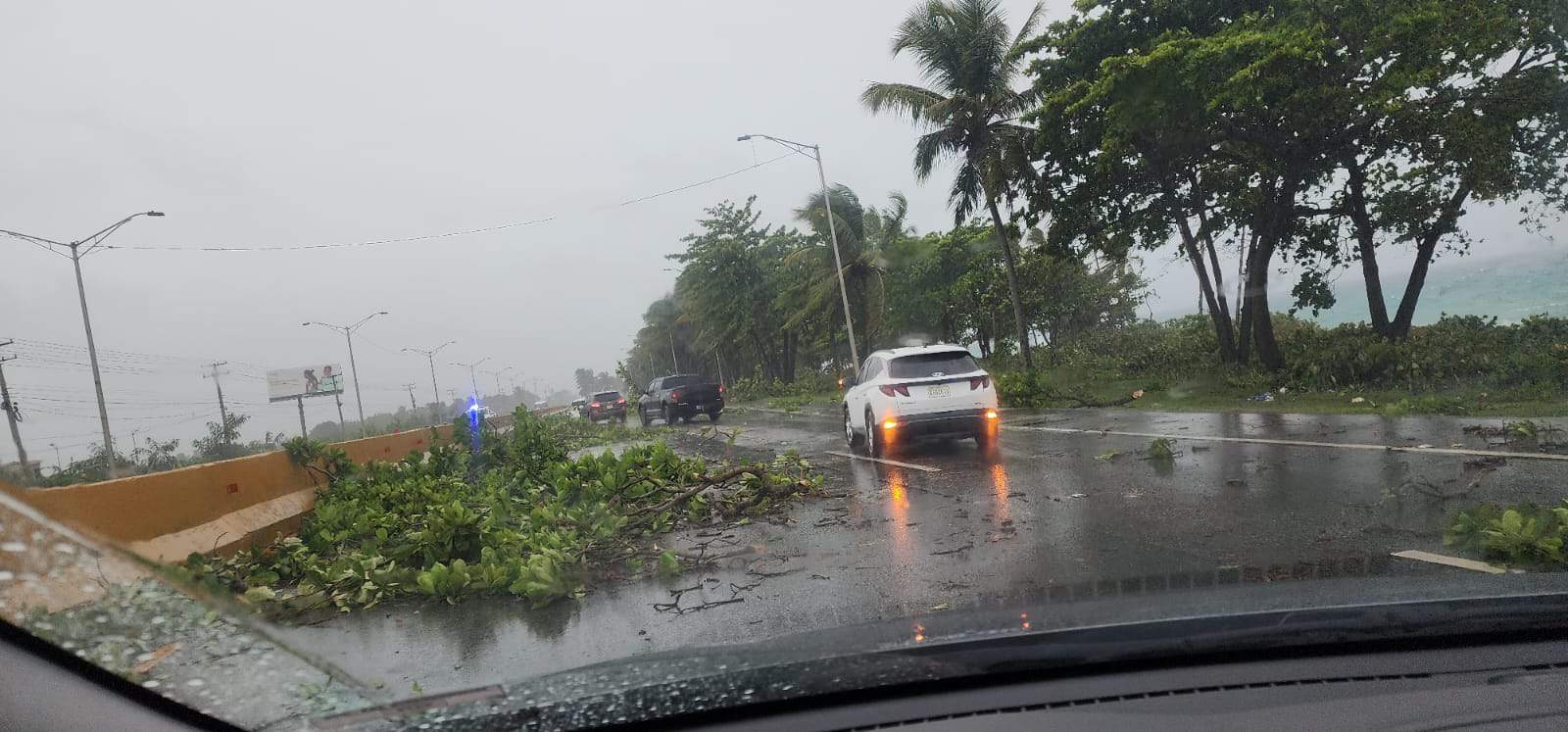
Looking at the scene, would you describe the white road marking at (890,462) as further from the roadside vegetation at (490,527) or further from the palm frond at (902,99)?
the palm frond at (902,99)

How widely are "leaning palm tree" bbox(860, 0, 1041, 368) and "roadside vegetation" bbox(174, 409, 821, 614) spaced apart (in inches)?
608

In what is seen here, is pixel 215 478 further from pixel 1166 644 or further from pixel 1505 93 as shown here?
pixel 1505 93

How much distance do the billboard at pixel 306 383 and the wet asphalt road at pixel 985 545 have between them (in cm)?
766

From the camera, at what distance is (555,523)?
855 cm

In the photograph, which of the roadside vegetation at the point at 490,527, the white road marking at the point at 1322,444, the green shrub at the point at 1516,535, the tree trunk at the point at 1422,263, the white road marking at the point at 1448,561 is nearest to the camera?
the green shrub at the point at 1516,535

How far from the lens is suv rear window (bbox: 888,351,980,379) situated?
13039 mm

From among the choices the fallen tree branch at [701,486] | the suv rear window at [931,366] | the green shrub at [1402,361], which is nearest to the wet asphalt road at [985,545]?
the fallen tree branch at [701,486]

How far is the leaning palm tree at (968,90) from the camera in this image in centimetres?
2500

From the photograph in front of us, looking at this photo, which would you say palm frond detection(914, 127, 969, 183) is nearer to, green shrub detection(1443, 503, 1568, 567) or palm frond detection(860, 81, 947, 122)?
palm frond detection(860, 81, 947, 122)

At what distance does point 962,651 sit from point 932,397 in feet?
33.5

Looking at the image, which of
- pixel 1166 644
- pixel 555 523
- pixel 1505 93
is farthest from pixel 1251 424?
pixel 1166 644

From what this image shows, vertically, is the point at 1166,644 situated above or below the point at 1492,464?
above

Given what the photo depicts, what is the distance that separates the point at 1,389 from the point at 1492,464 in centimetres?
998

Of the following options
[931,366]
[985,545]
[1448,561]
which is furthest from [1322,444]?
[1448,561]
